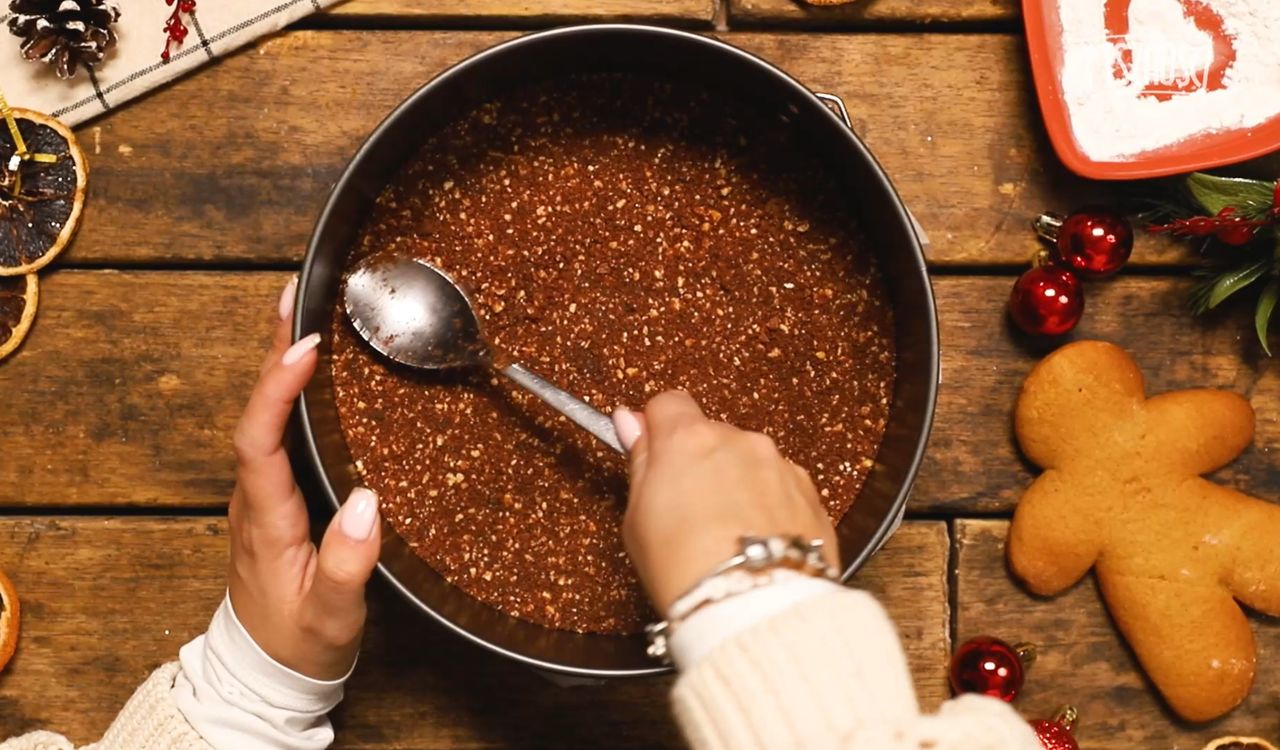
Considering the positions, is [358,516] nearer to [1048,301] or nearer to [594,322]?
[594,322]

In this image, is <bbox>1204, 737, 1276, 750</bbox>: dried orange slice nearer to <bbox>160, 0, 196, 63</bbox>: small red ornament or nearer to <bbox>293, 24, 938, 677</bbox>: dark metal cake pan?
<bbox>293, 24, 938, 677</bbox>: dark metal cake pan

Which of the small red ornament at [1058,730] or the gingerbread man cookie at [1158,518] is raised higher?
the gingerbread man cookie at [1158,518]

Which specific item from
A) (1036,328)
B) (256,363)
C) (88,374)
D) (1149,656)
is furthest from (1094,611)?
(88,374)

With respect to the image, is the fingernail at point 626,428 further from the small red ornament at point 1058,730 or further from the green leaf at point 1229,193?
the green leaf at point 1229,193

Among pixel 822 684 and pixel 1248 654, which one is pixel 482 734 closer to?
pixel 822 684

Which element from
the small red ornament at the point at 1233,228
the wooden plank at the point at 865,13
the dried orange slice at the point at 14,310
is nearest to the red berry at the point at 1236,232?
the small red ornament at the point at 1233,228
